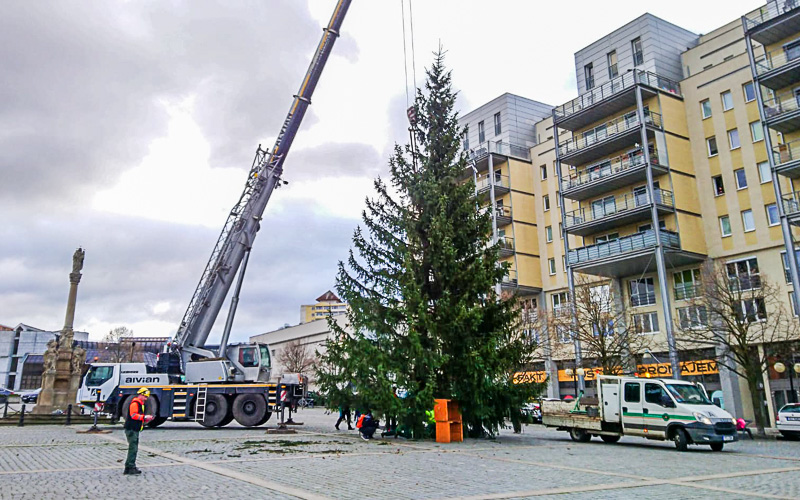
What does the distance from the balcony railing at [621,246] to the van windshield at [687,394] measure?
59.9 feet

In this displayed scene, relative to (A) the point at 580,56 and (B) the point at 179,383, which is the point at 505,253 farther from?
(B) the point at 179,383

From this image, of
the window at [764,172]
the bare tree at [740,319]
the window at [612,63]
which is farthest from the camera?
the window at [612,63]

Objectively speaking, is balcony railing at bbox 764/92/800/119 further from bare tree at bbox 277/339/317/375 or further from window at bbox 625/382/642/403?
bare tree at bbox 277/339/317/375

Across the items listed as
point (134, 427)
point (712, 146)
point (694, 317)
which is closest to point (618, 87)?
point (712, 146)

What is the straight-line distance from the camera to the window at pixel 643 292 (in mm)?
38969

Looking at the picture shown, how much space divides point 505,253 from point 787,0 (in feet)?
79.1

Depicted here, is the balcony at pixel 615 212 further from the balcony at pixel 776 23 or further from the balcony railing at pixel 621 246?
the balcony at pixel 776 23

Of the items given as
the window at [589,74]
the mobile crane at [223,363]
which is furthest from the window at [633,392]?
the window at [589,74]

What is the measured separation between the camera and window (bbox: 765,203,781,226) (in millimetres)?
34062

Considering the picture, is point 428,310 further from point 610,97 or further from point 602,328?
point 610,97

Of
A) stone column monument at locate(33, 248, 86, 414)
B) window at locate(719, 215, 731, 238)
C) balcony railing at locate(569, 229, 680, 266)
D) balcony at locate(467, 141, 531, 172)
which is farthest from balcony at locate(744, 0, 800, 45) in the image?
stone column monument at locate(33, 248, 86, 414)

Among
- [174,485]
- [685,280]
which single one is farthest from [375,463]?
[685,280]

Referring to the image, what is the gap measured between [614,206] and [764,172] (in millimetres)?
8539

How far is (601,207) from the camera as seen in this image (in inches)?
1597
